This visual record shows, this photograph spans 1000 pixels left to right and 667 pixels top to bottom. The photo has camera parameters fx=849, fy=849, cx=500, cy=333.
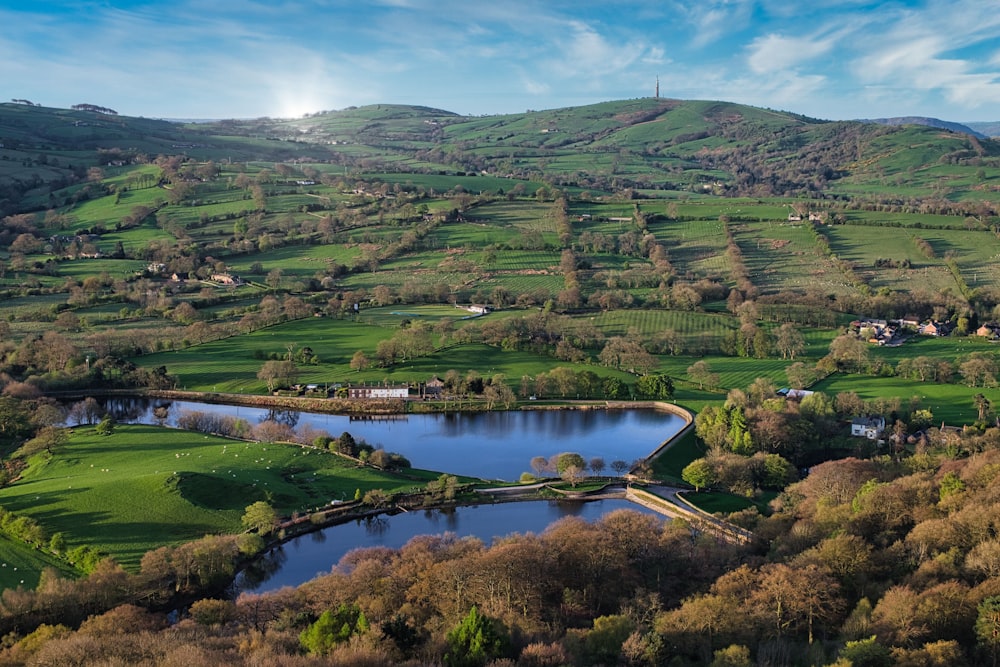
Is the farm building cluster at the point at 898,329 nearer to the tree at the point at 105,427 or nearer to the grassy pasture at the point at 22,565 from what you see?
the tree at the point at 105,427

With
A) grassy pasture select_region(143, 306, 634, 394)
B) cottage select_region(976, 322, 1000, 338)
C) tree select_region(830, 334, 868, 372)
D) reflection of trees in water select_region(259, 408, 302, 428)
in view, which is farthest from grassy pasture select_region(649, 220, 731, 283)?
reflection of trees in water select_region(259, 408, 302, 428)

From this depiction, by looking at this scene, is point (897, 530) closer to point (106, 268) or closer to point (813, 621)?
point (813, 621)

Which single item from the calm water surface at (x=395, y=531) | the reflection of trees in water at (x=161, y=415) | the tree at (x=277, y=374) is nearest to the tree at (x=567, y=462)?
the calm water surface at (x=395, y=531)

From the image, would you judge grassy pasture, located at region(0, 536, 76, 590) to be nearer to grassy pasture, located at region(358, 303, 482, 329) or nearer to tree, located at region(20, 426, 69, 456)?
tree, located at region(20, 426, 69, 456)

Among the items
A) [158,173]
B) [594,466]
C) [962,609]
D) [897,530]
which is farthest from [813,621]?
[158,173]

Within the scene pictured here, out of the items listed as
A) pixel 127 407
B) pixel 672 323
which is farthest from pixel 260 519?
pixel 672 323
